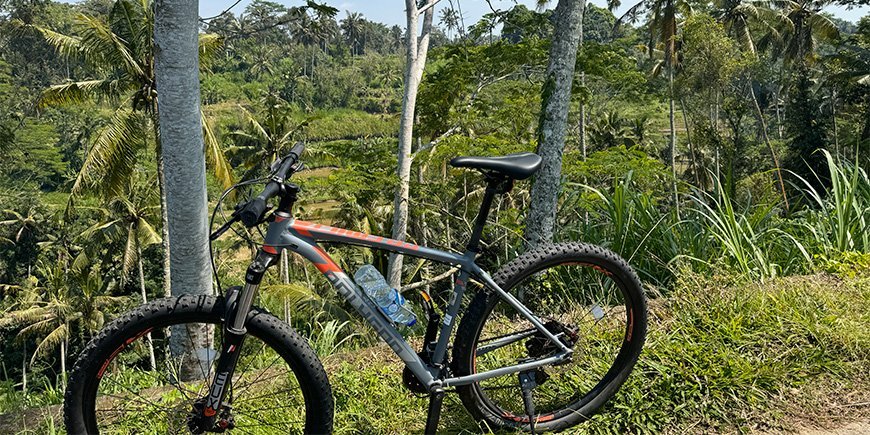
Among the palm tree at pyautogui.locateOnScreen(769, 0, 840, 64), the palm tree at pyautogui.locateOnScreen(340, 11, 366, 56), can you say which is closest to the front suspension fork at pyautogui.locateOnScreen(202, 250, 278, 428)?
the palm tree at pyautogui.locateOnScreen(769, 0, 840, 64)

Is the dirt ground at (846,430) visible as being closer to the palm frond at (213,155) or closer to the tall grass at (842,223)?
the tall grass at (842,223)

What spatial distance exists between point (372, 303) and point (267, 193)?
1.82 feet

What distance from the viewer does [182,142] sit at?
129 inches

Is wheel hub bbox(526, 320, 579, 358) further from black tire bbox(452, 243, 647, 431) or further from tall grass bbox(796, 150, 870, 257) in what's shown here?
tall grass bbox(796, 150, 870, 257)

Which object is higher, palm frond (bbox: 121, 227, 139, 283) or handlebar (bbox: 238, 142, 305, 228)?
handlebar (bbox: 238, 142, 305, 228)

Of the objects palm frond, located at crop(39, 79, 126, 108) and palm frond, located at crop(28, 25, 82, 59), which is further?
palm frond, located at crop(28, 25, 82, 59)

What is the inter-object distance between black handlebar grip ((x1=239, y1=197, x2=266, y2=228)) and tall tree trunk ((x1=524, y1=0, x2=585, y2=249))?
3.04 meters

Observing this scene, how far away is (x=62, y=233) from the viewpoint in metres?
29.6

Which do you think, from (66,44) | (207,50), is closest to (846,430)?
(207,50)

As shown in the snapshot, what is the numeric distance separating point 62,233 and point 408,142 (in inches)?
1044

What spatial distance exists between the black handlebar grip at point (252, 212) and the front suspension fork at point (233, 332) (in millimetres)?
167

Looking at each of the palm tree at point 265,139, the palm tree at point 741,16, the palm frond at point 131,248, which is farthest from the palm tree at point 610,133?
the palm frond at point 131,248

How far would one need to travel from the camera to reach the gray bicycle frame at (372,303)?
6.56ft

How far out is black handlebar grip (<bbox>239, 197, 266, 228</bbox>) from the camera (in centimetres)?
184
